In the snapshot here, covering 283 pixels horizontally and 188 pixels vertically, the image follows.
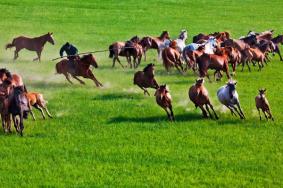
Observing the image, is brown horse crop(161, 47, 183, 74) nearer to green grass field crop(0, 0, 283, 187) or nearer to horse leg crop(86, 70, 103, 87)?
green grass field crop(0, 0, 283, 187)

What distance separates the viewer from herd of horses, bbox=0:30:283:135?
16.1m

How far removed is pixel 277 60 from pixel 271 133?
17.4 meters

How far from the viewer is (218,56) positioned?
79.5 feet

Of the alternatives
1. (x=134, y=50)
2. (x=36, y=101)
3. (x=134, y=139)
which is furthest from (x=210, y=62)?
(x=134, y=139)

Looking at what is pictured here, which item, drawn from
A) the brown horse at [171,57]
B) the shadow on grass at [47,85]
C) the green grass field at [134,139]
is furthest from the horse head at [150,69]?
the brown horse at [171,57]

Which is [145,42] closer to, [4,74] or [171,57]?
[171,57]

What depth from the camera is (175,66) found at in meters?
26.8

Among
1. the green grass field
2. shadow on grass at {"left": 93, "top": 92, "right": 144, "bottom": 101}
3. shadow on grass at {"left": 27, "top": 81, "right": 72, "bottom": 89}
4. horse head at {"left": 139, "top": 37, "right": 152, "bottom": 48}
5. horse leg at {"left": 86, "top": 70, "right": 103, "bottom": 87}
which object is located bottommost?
the green grass field

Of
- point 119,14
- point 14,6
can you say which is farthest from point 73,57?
point 14,6

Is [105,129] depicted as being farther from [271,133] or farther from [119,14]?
[119,14]

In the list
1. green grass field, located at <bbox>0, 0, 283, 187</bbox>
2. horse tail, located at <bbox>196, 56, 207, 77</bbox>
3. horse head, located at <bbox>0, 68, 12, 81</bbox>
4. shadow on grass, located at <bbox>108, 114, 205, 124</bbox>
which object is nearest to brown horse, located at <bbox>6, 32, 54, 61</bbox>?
green grass field, located at <bbox>0, 0, 283, 187</bbox>

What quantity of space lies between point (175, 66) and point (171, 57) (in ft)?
1.81

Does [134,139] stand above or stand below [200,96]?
below

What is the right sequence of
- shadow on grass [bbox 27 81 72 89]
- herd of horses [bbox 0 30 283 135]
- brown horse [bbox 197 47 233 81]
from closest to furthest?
1. herd of horses [bbox 0 30 283 135]
2. shadow on grass [bbox 27 81 72 89]
3. brown horse [bbox 197 47 233 81]
